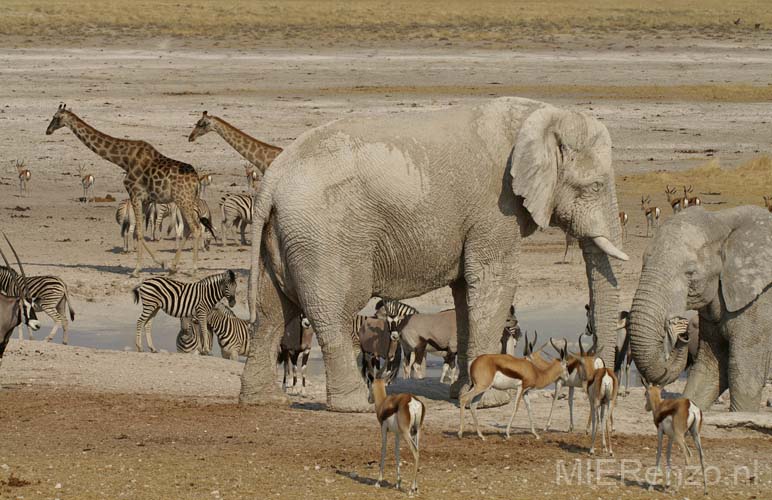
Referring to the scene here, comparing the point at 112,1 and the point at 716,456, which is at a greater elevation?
the point at 112,1

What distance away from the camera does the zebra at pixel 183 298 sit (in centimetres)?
1747

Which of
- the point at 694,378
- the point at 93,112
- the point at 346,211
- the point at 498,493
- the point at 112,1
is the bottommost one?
the point at 498,493

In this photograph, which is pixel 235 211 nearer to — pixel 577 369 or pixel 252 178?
pixel 252 178

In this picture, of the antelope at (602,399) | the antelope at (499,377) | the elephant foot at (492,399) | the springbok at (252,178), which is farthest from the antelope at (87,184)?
the antelope at (602,399)

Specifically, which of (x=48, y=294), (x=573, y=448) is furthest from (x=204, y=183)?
(x=573, y=448)

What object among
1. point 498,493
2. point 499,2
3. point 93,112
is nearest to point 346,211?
point 498,493

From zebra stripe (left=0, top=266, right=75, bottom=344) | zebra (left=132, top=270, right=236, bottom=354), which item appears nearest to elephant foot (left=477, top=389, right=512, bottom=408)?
zebra (left=132, top=270, right=236, bottom=354)

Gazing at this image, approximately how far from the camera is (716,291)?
41.2 feet

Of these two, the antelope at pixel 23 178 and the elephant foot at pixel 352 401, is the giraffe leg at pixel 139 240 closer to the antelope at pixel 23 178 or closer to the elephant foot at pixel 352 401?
the antelope at pixel 23 178

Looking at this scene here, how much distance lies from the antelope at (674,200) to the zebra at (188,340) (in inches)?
334

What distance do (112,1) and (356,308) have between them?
57489mm

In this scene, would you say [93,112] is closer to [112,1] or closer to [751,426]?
[751,426]

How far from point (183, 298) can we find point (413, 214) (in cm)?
616

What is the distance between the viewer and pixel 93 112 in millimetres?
34688
